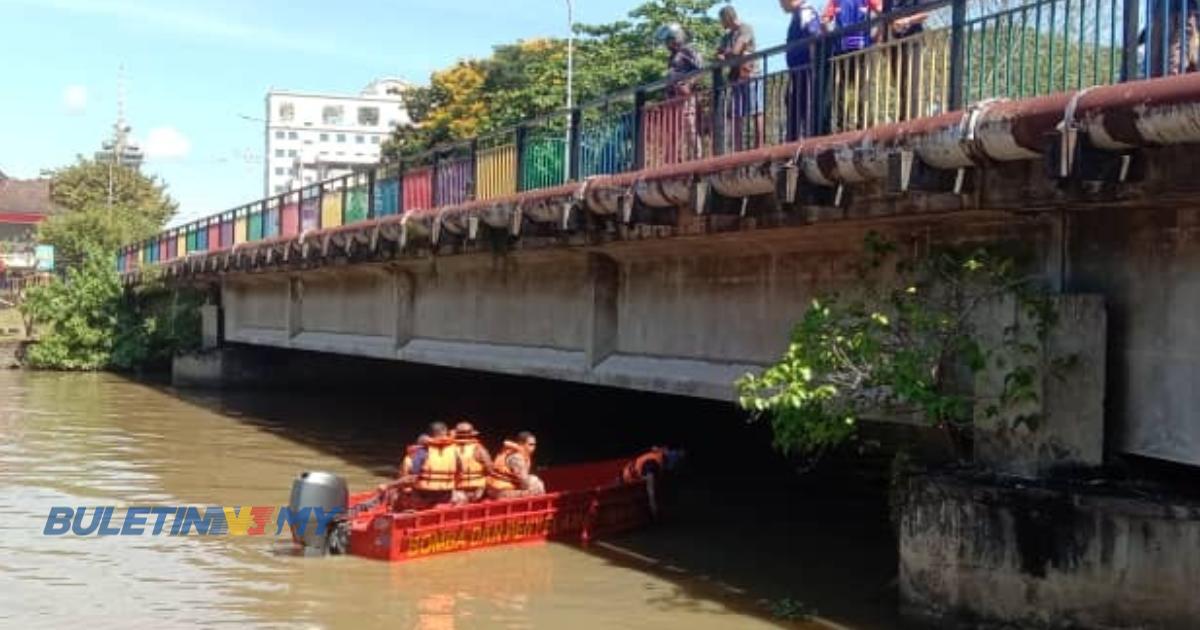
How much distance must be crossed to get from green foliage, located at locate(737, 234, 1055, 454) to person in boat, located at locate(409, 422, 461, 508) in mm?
4266

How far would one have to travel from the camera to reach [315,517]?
12859mm

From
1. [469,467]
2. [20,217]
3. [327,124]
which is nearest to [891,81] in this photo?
[469,467]

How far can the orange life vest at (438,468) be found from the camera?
1345 centimetres

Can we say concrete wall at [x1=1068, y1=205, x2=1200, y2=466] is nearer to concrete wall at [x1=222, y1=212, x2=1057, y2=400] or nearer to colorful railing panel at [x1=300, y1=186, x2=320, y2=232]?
concrete wall at [x1=222, y1=212, x2=1057, y2=400]

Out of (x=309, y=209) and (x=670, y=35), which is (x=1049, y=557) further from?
(x=309, y=209)

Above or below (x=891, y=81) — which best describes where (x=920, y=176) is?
below

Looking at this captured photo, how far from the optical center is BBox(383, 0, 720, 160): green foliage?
1911 inches

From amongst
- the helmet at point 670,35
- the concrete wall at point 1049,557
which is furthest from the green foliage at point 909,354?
the helmet at point 670,35

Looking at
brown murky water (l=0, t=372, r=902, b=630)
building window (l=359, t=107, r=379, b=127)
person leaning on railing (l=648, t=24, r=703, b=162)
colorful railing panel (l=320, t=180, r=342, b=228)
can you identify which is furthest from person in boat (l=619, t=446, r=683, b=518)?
building window (l=359, t=107, r=379, b=127)

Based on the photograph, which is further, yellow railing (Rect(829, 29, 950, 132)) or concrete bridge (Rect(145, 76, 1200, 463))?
yellow railing (Rect(829, 29, 950, 132))

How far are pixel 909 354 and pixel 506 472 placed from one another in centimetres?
583

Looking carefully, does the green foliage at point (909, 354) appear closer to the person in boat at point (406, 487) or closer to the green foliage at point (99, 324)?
the person in boat at point (406, 487)

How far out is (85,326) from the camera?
142ft

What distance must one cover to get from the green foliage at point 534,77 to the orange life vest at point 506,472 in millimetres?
26586
